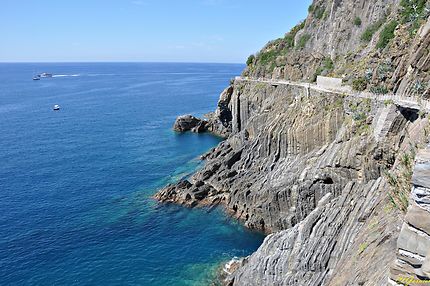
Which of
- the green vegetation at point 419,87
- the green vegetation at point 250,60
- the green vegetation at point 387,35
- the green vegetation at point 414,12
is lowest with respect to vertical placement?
the green vegetation at point 419,87

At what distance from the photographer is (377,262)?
22.4m

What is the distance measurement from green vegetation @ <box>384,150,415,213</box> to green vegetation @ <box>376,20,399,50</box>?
3208cm

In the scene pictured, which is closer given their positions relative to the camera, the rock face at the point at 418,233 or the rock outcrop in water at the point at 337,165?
the rock face at the point at 418,233

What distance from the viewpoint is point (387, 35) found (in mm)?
54281

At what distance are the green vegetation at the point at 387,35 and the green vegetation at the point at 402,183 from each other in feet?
105

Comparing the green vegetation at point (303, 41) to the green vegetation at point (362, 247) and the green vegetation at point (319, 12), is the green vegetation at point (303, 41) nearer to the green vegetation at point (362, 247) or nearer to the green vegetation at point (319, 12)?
the green vegetation at point (319, 12)

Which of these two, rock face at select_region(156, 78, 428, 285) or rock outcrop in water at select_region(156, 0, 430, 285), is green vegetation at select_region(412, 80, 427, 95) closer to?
rock outcrop in water at select_region(156, 0, 430, 285)

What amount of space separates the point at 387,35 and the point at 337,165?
2421 centimetres

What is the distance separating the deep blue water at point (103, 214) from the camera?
42219 mm

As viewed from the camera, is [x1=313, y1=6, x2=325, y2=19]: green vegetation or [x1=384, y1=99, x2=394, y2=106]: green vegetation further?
[x1=313, y1=6, x2=325, y2=19]: green vegetation

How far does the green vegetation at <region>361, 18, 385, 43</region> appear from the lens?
65188 mm

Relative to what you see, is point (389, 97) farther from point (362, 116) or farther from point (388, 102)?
point (362, 116)

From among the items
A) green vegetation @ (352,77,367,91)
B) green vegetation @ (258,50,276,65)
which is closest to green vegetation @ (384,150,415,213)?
green vegetation @ (352,77,367,91)

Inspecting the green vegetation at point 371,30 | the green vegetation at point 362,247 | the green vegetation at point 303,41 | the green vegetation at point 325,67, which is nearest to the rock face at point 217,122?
the green vegetation at point 303,41
